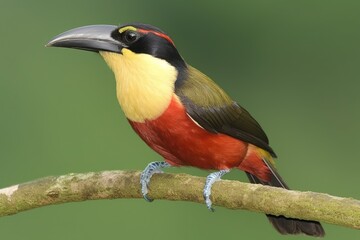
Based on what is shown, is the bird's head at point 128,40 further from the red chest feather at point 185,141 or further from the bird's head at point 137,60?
the red chest feather at point 185,141

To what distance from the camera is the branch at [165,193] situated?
329 centimetres

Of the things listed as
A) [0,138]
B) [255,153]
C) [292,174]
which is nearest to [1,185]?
[0,138]

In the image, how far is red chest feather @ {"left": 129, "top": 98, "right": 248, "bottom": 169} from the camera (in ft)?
12.5

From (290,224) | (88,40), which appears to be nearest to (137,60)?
(88,40)

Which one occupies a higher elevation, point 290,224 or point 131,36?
point 131,36

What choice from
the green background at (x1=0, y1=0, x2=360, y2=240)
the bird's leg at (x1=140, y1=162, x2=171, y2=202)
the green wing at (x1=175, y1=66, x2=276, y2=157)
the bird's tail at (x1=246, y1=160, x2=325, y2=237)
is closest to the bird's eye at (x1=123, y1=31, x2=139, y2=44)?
the green wing at (x1=175, y1=66, x2=276, y2=157)

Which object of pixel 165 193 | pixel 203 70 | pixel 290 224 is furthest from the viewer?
pixel 203 70

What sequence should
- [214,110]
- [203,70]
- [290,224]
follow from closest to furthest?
1. [214,110]
2. [290,224]
3. [203,70]

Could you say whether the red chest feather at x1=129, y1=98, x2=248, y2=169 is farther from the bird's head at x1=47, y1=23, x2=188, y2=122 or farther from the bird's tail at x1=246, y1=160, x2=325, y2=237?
the bird's tail at x1=246, y1=160, x2=325, y2=237

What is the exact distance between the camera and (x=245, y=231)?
19.5 feet

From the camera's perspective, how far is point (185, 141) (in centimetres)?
386

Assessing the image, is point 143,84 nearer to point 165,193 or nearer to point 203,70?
point 165,193

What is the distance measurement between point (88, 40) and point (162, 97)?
1.07 ft

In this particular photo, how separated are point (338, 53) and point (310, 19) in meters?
0.30
